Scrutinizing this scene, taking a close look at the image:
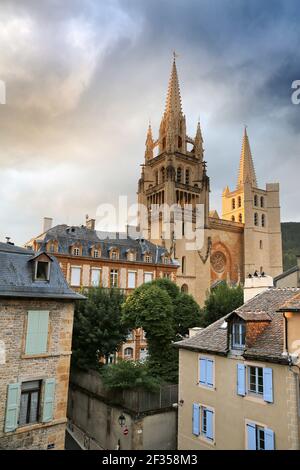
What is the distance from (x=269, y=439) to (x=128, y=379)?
26.0 feet

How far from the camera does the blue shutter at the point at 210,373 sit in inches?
567

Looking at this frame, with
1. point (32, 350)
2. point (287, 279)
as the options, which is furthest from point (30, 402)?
point (287, 279)

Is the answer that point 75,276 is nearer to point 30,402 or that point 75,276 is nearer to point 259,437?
point 30,402

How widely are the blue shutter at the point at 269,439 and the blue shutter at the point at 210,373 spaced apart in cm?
296

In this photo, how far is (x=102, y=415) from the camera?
1869 cm

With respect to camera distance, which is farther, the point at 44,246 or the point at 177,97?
the point at 177,97

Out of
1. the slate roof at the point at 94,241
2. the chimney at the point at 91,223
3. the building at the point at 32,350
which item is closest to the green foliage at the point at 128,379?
the building at the point at 32,350

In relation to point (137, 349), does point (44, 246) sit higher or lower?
higher

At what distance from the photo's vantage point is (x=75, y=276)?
104 feet

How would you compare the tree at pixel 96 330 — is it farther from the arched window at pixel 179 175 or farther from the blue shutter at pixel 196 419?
the arched window at pixel 179 175

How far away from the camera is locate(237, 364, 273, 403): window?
39.3 ft

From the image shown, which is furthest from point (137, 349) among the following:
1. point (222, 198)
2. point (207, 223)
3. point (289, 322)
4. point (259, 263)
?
point (222, 198)

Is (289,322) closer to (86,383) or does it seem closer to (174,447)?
(174,447)
